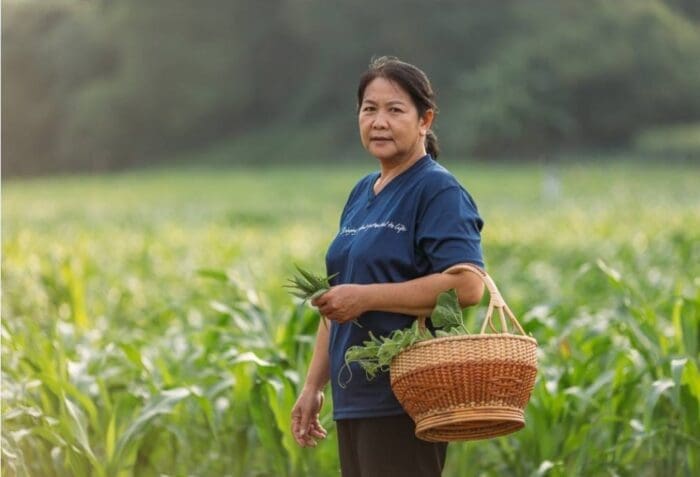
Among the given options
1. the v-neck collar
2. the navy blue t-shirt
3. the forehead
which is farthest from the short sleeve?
the forehead

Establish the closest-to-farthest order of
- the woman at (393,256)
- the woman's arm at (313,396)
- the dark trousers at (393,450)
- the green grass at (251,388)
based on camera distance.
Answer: the woman at (393,256) → the dark trousers at (393,450) → the woman's arm at (313,396) → the green grass at (251,388)

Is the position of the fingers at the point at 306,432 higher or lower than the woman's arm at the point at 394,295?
lower

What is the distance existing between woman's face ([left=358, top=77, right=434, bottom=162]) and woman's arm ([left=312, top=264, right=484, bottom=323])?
302mm

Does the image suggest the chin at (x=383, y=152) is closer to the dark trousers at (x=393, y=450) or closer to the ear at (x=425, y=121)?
the ear at (x=425, y=121)

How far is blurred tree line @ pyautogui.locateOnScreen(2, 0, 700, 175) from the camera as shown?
56.0 meters

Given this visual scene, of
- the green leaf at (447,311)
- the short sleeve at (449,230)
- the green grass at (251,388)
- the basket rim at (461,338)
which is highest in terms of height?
the short sleeve at (449,230)

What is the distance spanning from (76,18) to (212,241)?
63636 mm

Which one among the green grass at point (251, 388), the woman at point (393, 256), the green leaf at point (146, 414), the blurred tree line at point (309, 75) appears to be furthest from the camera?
the blurred tree line at point (309, 75)

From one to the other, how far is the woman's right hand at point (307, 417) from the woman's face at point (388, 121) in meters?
0.63

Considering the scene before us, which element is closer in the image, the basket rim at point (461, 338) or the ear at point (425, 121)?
the basket rim at point (461, 338)

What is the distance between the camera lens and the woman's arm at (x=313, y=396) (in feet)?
11.1

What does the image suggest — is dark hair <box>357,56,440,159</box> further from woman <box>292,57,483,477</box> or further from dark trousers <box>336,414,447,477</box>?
dark trousers <box>336,414,447,477</box>

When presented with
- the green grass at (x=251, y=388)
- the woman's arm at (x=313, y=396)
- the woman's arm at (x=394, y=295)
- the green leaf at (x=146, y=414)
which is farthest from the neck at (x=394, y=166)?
the green leaf at (x=146, y=414)

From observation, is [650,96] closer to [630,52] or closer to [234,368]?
[630,52]
